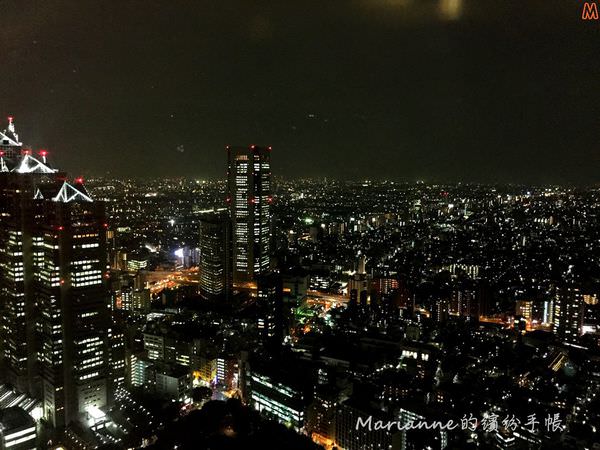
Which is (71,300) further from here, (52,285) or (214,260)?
(214,260)

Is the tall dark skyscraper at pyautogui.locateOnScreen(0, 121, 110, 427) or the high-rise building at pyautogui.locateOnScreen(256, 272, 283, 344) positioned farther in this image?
the high-rise building at pyautogui.locateOnScreen(256, 272, 283, 344)

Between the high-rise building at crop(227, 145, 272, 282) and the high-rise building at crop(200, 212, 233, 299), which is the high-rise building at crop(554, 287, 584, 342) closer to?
the high-rise building at crop(227, 145, 272, 282)

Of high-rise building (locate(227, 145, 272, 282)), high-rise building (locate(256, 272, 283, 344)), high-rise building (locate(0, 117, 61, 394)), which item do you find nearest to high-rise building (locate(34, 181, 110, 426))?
high-rise building (locate(0, 117, 61, 394))

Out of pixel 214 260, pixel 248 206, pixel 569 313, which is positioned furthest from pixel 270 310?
pixel 569 313

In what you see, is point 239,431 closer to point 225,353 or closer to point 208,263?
Answer: point 225,353

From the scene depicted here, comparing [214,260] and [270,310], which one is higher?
[214,260]

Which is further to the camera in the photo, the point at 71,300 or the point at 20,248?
the point at 20,248
